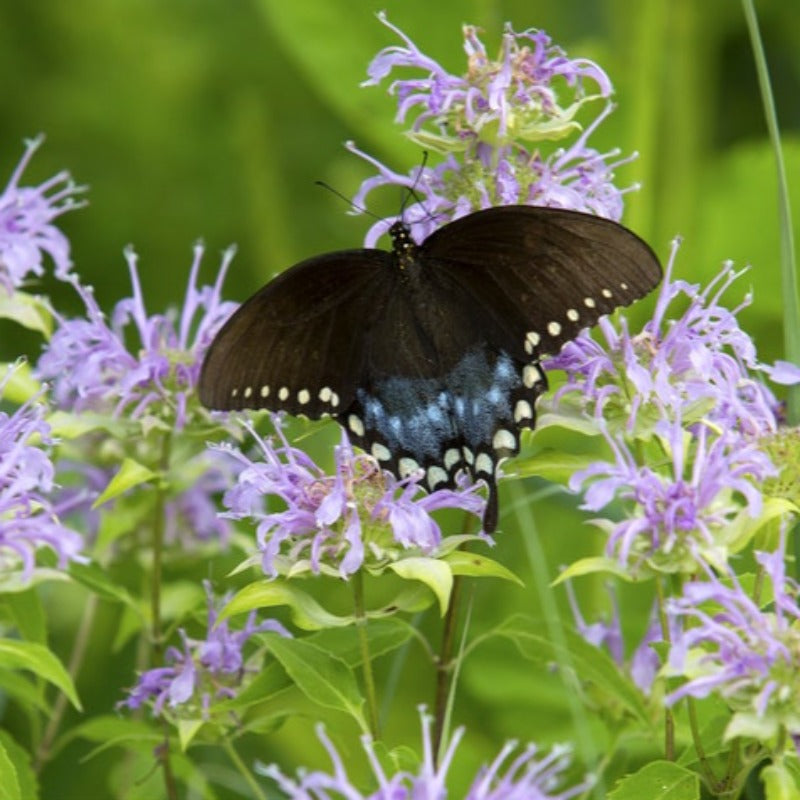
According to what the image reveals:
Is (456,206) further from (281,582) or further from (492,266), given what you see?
(281,582)

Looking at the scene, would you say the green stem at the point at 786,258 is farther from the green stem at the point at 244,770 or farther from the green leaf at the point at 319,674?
the green stem at the point at 244,770

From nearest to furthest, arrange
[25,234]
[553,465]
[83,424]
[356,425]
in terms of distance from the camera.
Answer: [553,465]
[356,425]
[83,424]
[25,234]

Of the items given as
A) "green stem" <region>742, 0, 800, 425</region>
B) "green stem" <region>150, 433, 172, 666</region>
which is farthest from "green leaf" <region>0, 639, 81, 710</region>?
"green stem" <region>742, 0, 800, 425</region>

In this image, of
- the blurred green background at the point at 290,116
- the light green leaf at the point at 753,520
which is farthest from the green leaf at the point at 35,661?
the blurred green background at the point at 290,116

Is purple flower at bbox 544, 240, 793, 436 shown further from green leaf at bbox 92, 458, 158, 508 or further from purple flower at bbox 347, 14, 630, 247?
green leaf at bbox 92, 458, 158, 508

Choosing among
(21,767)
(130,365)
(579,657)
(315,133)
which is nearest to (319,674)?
(579,657)

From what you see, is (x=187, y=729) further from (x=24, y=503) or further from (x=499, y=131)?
(x=499, y=131)

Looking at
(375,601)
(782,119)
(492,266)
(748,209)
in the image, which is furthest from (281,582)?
(782,119)

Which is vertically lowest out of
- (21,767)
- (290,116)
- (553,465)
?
(21,767)
